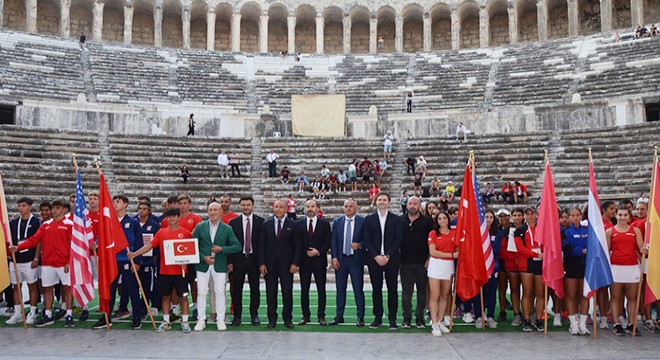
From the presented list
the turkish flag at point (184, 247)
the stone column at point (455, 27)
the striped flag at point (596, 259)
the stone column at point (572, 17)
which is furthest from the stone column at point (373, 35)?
the turkish flag at point (184, 247)

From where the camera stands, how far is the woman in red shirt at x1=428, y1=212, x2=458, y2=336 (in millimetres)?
8094

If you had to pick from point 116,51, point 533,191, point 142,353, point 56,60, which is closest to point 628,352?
point 142,353

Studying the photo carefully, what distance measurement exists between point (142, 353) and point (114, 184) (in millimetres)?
13179

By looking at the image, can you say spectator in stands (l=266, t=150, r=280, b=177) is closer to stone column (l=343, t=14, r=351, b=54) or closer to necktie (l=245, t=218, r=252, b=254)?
necktie (l=245, t=218, r=252, b=254)

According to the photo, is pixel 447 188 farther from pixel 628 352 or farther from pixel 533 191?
pixel 628 352

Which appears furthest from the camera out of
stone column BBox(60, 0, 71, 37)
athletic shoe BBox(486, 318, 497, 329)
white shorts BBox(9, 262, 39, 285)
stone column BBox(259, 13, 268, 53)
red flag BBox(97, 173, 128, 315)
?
stone column BBox(259, 13, 268, 53)

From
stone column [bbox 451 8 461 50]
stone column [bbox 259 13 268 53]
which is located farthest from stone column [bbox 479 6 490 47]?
stone column [bbox 259 13 268 53]

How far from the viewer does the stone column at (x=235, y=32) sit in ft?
128

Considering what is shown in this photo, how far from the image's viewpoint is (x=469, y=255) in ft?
26.8

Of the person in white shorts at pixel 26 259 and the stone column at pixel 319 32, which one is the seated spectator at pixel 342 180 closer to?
the person in white shorts at pixel 26 259

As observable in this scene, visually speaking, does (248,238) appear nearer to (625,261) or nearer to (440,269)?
(440,269)

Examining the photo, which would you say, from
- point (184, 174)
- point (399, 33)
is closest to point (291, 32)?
point (399, 33)

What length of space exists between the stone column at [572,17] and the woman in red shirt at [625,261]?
32085 millimetres

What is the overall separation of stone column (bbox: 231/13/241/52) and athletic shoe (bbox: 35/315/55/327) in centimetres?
3212
